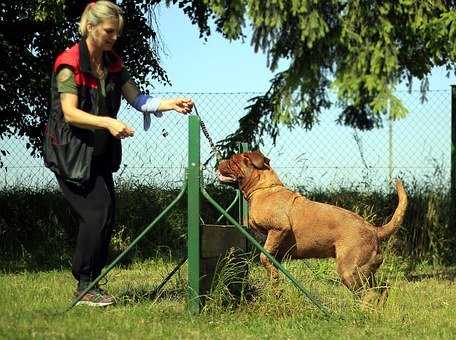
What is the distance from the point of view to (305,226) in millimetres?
5504

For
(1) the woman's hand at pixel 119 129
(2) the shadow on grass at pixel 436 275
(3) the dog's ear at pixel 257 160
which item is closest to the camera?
(1) the woman's hand at pixel 119 129

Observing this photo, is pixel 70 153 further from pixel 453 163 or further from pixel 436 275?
pixel 453 163

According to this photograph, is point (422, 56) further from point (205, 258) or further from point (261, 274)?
point (205, 258)

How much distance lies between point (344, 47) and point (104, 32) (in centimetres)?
224

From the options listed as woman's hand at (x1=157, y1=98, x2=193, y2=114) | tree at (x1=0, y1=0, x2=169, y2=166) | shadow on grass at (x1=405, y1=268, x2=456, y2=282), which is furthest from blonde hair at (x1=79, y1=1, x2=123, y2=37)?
shadow on grass at (x1=405, y1=268, x2=456, y2=282)

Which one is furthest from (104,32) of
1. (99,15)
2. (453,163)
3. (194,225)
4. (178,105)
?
(453,163)

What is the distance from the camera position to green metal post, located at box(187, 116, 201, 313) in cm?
465

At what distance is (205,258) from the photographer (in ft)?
15.9

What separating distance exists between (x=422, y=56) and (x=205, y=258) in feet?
9.89

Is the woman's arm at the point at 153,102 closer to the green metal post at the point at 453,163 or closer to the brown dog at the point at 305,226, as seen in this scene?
the brown dog at the point at 305,226

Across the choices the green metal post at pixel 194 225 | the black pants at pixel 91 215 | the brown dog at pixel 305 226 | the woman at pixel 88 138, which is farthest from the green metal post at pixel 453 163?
the black pants at pixel 91 215

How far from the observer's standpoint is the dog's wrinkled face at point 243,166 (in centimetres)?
577

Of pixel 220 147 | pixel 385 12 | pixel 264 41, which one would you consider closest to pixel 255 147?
pixel 220 147

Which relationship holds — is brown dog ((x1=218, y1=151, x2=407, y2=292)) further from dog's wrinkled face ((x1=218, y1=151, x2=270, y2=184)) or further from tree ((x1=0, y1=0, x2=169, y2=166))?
tree ((x1=0, y1=0, x2=169, y2=166))
